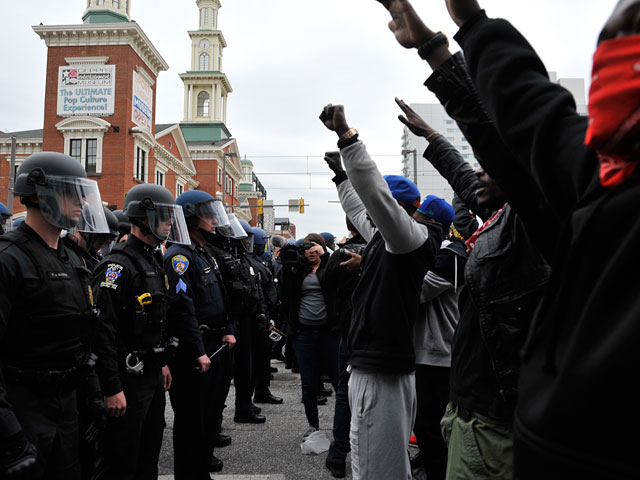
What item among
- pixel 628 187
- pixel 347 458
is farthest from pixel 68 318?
pixel 347 458

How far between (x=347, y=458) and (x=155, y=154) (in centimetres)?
3567

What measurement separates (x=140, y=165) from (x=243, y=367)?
30.7 meters

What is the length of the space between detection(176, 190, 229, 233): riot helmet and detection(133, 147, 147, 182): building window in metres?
30.2

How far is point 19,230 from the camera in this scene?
8.76 ft

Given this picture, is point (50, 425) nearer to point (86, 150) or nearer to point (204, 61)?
point (86, 150)

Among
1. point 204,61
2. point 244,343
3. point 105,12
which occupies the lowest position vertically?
point 244,343

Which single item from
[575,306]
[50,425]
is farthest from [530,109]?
[50,425]

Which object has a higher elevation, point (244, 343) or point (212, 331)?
point (212, 331)

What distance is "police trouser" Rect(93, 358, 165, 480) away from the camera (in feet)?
Result: 10.8

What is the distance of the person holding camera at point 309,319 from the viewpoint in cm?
547

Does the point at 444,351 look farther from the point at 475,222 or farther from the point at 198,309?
the point at 198,309

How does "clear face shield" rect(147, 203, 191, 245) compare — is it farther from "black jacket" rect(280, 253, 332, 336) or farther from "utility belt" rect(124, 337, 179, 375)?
→ "black jacket" rect(280, 253, 332, 336)

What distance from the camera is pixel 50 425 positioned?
8.29 feet

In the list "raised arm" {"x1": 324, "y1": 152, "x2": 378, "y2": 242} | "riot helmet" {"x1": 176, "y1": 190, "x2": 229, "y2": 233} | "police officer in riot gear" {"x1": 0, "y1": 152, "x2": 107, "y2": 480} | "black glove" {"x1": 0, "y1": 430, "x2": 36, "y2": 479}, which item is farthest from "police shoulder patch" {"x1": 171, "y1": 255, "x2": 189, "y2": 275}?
"black glove" {"x1": 0, "y1": 430, "x2": 36, "y2": 479}
